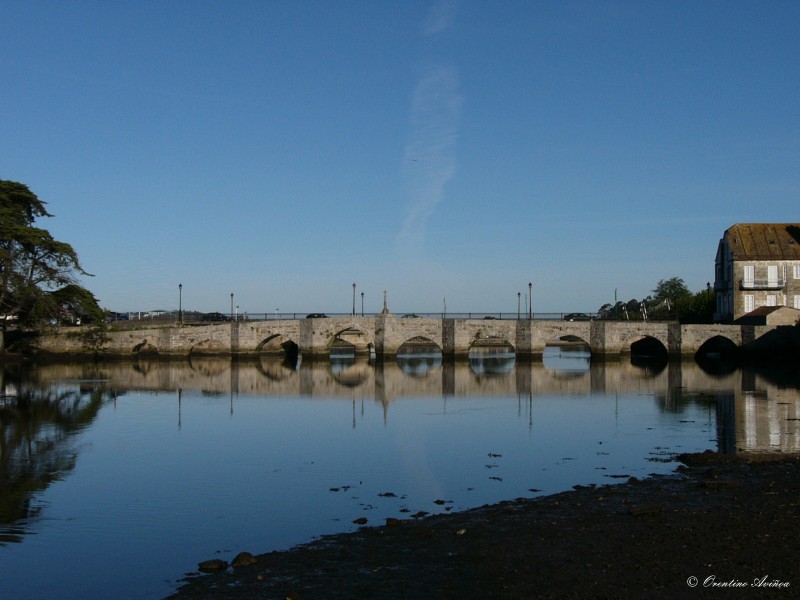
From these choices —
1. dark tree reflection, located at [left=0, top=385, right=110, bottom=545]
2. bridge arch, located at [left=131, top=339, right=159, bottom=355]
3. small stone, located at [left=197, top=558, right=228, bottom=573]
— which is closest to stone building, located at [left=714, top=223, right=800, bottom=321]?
bridge arch, located at [left=131, top=339, right=159, bottom=355]

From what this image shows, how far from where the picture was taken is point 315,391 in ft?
121

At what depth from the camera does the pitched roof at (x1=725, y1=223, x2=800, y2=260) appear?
5706 cm

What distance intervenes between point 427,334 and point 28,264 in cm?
2647

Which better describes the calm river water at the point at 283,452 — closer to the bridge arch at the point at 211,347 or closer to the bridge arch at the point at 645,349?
the bridge arch at the point at 211,347

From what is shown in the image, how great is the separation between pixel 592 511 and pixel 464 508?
2191 mm

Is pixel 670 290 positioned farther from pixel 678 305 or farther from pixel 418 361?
pixel 418 361

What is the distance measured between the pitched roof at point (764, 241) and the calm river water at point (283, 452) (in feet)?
62.0

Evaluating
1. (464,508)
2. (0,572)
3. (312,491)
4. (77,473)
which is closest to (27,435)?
(77,473)

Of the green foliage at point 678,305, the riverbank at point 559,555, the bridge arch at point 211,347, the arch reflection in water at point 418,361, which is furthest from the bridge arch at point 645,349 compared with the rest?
the riverbank at point 559,555

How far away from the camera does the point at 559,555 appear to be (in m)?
10.1

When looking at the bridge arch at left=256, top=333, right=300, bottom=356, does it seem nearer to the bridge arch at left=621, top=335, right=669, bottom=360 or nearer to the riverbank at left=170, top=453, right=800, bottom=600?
the bridge arch at left=621, top=335, right=669, bottom=360

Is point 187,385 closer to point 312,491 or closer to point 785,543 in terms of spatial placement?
point 312,491

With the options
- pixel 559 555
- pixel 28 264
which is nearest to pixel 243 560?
pixel 559 555

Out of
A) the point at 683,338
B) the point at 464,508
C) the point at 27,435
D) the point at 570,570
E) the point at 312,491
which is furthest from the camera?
the point at 683,338
